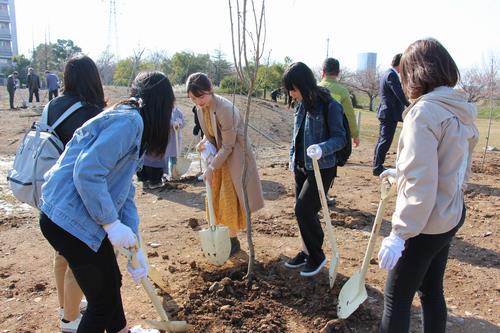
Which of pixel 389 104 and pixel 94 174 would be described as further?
pixel 389 104

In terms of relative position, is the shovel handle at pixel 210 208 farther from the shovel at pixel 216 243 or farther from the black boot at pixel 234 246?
the black boot at pixel 234 246

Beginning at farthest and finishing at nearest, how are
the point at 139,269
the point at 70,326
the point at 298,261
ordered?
the point at 298,261 < the point at 70,326 < the point at 139,269

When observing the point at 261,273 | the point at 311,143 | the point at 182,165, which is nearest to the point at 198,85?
the point at 311,143

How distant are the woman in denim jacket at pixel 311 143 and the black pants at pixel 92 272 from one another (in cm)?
149

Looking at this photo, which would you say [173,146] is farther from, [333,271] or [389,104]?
[333,271]

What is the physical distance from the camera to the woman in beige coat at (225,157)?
11.4 ft

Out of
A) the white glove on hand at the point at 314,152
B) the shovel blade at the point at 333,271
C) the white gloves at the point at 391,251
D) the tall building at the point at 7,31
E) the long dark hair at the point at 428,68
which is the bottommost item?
the shovel blade at the point at 333,271

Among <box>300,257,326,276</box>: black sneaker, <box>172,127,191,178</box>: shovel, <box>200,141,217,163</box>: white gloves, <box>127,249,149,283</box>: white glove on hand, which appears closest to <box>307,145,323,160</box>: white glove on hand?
<box>300,257,326,276</box>: black sneaker

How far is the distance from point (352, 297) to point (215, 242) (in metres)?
1.17

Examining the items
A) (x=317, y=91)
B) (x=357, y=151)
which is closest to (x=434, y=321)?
(x=317, y=91)

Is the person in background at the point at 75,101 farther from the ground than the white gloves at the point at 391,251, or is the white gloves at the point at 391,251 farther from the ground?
the person in background at the point at 75,101

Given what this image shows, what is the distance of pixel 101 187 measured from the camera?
1.78m

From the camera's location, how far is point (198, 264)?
376cm

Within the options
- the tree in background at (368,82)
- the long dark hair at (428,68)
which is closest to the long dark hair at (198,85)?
the long dark hair at (428,68)
